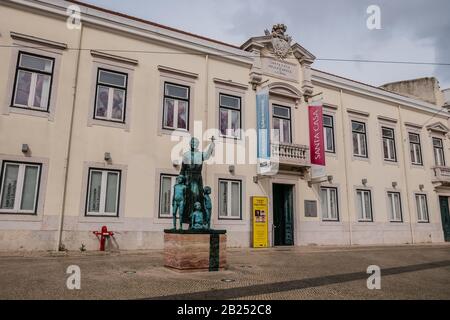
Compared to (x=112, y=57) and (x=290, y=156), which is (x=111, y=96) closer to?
(x=112, y=57)

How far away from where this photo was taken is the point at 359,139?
19266mm

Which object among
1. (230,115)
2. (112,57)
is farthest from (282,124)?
(112,57)

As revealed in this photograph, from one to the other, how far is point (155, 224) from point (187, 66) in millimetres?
6770

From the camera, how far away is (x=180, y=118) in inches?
567

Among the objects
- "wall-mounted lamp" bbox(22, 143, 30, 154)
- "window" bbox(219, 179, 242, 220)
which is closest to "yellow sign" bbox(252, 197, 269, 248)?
"window" bbox(219, 179, 242, 220)

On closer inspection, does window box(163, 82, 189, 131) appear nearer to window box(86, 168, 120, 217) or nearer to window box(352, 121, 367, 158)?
window box(86, 168, 120, 217)

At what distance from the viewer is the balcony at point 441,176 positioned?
21.3m

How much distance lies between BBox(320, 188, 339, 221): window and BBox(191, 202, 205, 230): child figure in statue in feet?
34.4

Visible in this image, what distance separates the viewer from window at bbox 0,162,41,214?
10930 millimetres

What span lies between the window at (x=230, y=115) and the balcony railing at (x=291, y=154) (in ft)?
6.00

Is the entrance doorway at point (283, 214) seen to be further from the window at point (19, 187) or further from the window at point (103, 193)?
the window at point (19, 187)

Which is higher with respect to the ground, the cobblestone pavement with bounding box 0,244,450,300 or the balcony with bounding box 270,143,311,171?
the balcony with bounding box 270,143,311,171

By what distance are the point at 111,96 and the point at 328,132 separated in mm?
11062

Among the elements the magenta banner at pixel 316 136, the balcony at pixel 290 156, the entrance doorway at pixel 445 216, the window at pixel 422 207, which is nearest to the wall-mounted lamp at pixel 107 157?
the balcony at pixel 290 156
